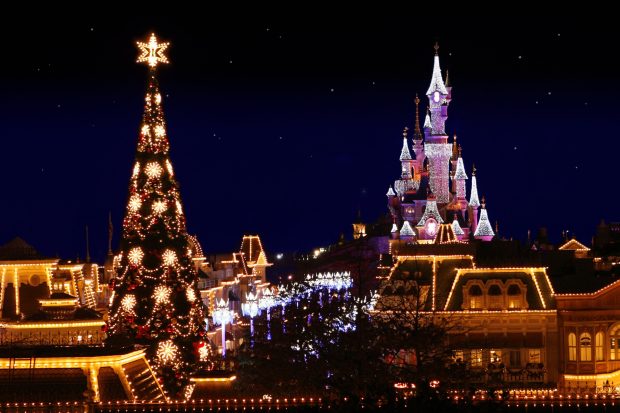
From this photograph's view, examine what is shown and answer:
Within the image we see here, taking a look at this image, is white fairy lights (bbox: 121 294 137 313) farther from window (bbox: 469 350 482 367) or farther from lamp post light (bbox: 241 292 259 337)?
lamp post light (bbox: 241 292 259 337)

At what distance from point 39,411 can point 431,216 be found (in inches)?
3571

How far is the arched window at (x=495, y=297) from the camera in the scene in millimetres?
48500

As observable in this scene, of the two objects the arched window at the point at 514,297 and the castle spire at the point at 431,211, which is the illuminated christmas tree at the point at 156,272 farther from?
the castle spire at the point at 431,211

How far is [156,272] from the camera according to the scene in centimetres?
4222

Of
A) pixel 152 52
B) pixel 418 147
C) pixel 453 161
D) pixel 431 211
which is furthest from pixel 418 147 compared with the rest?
pixel 152 52

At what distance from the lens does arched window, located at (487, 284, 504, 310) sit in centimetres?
4850

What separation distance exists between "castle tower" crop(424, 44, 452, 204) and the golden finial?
85590mm

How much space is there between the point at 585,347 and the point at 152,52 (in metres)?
18.9

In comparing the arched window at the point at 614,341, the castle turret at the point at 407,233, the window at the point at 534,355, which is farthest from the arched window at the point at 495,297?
the castle turret at the point at 407,233

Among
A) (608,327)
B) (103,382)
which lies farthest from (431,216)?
(103,382)

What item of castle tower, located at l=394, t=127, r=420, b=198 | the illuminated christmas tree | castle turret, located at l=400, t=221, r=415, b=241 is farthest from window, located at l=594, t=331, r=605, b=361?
castle tower, located at l=394, t=127, r=420, b=198

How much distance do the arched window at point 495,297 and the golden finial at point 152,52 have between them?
14521 mm

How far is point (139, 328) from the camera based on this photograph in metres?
41.9

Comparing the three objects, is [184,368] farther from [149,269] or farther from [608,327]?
[608,327]
